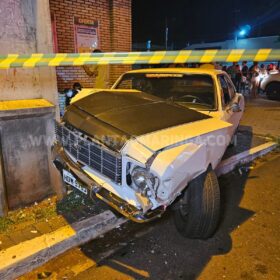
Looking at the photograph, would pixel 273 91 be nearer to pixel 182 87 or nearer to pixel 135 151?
pixel 182 87

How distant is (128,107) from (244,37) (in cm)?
2933

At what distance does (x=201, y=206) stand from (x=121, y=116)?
3.93 feet

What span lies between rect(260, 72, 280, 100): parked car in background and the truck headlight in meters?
13.6

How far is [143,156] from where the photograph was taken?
2.25 m

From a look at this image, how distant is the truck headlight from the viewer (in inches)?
89.4

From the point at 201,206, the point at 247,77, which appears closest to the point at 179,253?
the point at 201,206

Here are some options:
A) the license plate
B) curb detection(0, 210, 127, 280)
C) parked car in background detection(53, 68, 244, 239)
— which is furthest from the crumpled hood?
curb detection(0, 210, 127, 280)

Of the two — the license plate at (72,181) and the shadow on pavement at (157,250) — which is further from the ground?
the license plate at (72,181)

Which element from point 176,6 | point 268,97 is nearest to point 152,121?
point 268,97

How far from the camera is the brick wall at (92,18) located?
7.25 meters

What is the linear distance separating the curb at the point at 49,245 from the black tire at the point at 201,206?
0.93 metres

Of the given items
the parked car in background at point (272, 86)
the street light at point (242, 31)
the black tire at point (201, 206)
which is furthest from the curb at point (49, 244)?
the street light at point (242, 31)

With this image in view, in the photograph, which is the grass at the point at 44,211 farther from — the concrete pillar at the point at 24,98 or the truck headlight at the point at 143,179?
the truck headlight at the point at 143,179

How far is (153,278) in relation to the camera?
8.21ft
